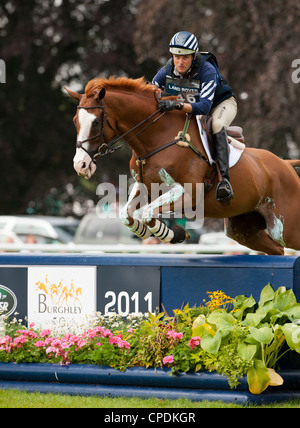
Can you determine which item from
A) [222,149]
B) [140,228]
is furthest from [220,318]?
[222,149]

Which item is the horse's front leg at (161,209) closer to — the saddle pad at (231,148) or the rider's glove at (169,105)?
the saddle pad at (231,148)

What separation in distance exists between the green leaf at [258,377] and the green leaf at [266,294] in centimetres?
47

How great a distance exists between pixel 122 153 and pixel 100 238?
19.9 feet

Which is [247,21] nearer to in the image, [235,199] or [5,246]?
[5,246]

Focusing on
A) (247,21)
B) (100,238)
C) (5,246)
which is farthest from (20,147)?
(5,246)

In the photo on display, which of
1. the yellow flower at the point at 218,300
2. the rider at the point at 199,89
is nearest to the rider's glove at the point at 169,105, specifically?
the rider at the point at 199,89

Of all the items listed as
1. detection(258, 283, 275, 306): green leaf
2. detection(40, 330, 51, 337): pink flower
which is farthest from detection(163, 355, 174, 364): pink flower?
detection(40, 330, 51, 337): pink flower

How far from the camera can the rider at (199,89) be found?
5.87 metres

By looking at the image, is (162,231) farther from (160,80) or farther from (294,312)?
(160,80)

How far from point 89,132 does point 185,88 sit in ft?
3.56

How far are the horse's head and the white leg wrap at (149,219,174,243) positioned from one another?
2.25ft

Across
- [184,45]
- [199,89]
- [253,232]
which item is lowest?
[253,232]

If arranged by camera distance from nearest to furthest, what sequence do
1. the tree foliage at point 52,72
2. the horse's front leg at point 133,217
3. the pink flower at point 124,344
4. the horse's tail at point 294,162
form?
the pink flower at point 124,344 → the horse's front leg at point 133,217 → the horse's tail at point 294,162 → the tree foliage at point 52,72

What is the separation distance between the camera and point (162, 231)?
18.9 feet
